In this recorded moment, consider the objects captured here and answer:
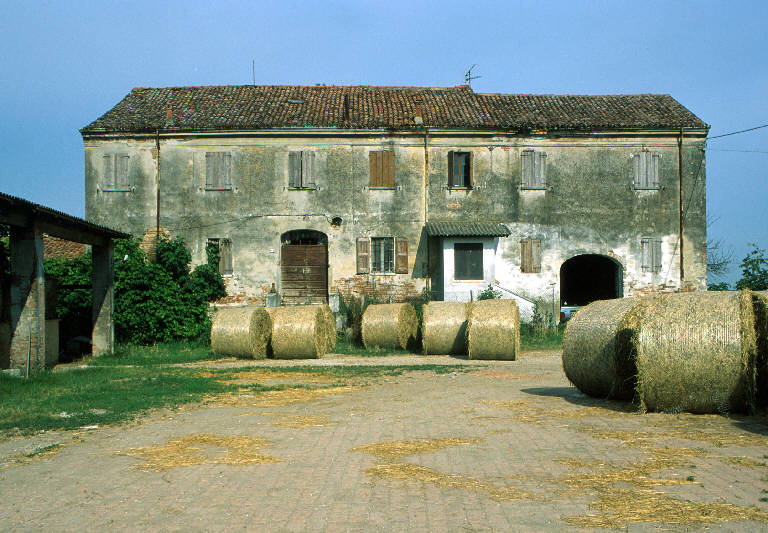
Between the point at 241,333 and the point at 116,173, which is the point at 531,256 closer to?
the point at 241,333

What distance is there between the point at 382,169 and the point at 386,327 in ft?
29.2

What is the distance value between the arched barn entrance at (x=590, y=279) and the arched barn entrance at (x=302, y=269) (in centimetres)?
957

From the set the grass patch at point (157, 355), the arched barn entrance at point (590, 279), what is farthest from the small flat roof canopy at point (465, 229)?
the grass patch at point (157, 355)

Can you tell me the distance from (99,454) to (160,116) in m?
22.2

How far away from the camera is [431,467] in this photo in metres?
6.64

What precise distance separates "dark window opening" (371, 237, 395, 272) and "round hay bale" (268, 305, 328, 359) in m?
8.82

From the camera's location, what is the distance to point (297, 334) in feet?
60.1

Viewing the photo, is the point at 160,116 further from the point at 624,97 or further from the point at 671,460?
the point at 671,460

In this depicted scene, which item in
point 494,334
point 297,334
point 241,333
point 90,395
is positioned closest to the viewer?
point 90,395

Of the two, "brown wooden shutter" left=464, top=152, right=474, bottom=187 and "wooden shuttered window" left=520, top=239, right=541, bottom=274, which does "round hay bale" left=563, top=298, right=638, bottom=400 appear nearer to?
"wooden shuttered window" left=520, top=239, right=541, bottom=274

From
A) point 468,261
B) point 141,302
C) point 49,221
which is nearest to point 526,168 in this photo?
point 468,261

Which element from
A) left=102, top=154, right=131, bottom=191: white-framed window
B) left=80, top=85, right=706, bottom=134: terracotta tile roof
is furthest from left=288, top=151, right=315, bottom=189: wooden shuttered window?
left=102, top=154, right=131, bottom=191: white-framed window

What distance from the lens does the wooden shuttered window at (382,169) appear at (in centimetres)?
2745

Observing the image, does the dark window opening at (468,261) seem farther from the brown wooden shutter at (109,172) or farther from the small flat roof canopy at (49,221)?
the brown wooden shutter at (109,172)
